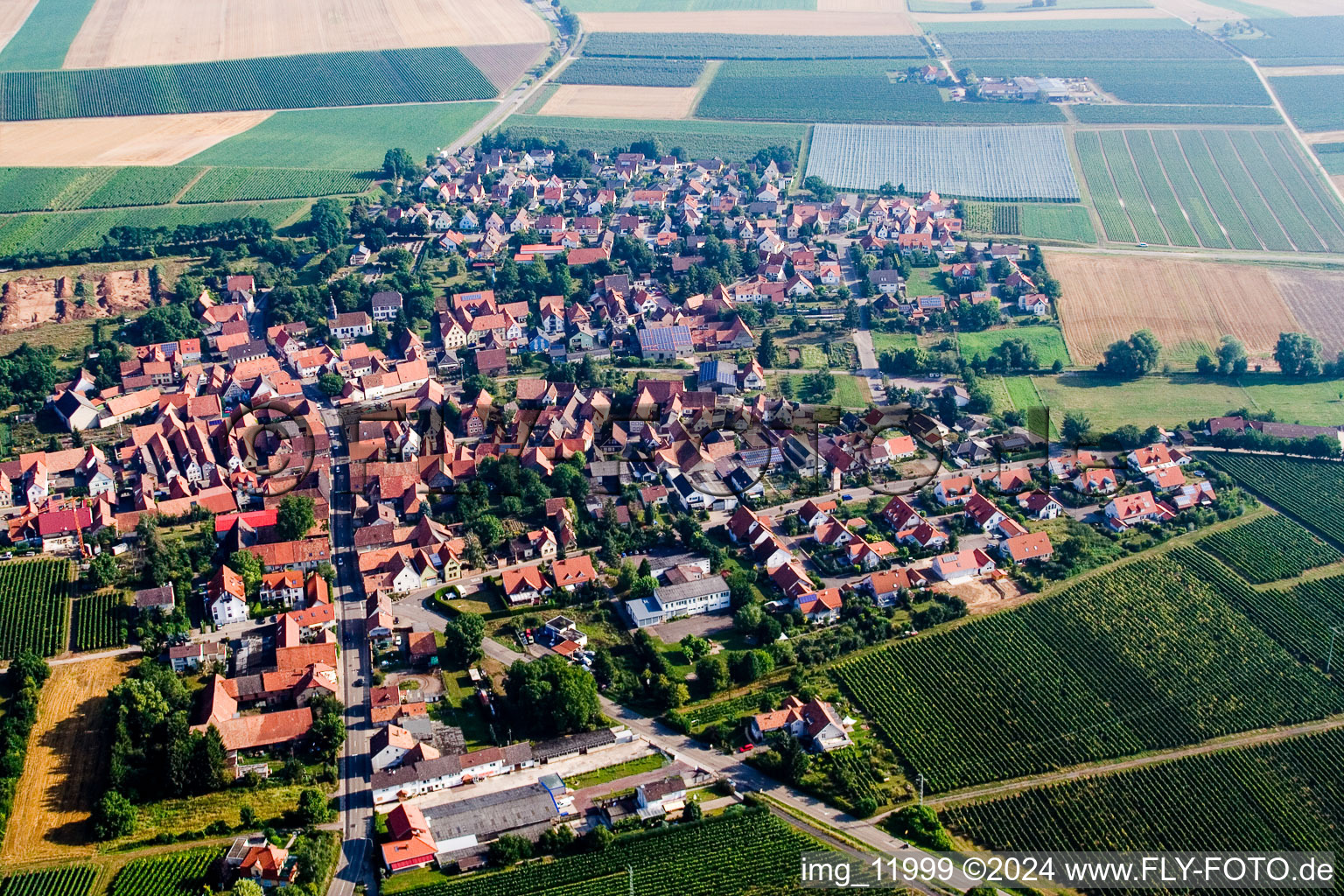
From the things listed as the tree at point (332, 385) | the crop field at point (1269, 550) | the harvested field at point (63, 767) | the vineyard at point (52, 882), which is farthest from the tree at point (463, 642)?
the crop field at point (1269, 550)

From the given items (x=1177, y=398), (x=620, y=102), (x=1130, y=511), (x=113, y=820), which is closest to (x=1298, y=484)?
(x=1130, y=511)

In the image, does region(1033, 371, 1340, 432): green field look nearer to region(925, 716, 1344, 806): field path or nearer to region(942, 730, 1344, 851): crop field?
region(925, 716, 1344, 806): field path

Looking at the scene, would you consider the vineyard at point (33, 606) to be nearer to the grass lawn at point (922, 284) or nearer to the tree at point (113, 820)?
the tree at point (113, 820)

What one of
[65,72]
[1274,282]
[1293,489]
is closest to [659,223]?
Answer: [1274,282]

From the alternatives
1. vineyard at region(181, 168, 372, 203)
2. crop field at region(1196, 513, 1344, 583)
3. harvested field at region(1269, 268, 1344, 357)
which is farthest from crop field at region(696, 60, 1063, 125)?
crop field at region(1196, 513, 1344, 583)

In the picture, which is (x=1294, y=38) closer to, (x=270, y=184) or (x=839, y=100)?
(x=839, y=100)

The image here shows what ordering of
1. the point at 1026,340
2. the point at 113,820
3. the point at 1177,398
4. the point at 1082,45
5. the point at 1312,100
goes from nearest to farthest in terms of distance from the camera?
the point at 113,820 → the point at 1177,398 → the point at 1026,340 → the point at 1312,100 → the point at 1082,45

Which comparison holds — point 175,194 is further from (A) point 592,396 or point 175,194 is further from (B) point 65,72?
(A) point 592,396
